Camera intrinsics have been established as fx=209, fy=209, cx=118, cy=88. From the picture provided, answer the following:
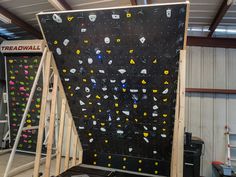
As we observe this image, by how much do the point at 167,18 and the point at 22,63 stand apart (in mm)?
4140

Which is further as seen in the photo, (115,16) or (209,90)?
(209,90)

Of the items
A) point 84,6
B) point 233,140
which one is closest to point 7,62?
point 84,6

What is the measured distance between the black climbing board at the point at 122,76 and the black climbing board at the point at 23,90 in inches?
88.1

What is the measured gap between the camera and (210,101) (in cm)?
500

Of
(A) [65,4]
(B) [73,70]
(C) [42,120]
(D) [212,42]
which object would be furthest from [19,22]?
(D) [212,42]

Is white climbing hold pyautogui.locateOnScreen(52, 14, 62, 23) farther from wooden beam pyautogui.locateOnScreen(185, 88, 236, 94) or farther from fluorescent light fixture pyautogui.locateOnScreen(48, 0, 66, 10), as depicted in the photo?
wooden beam pyautogui.locateOnScreen(185, 88, 236, 94)

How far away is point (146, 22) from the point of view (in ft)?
7.68

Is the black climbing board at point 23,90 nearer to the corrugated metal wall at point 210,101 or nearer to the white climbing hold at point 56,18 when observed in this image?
the white climbing hold at point 56,18

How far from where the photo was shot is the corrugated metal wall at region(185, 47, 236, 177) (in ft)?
16.0

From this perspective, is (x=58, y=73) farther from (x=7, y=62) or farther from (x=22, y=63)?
(x=7, y=62)

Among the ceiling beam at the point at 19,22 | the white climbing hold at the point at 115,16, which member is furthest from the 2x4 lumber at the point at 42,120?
the ceiling beam at the point at 19,22

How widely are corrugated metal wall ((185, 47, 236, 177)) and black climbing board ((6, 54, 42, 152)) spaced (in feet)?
12.4

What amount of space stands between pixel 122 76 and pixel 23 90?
3506 mm

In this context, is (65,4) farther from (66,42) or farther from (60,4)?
(66,42)
